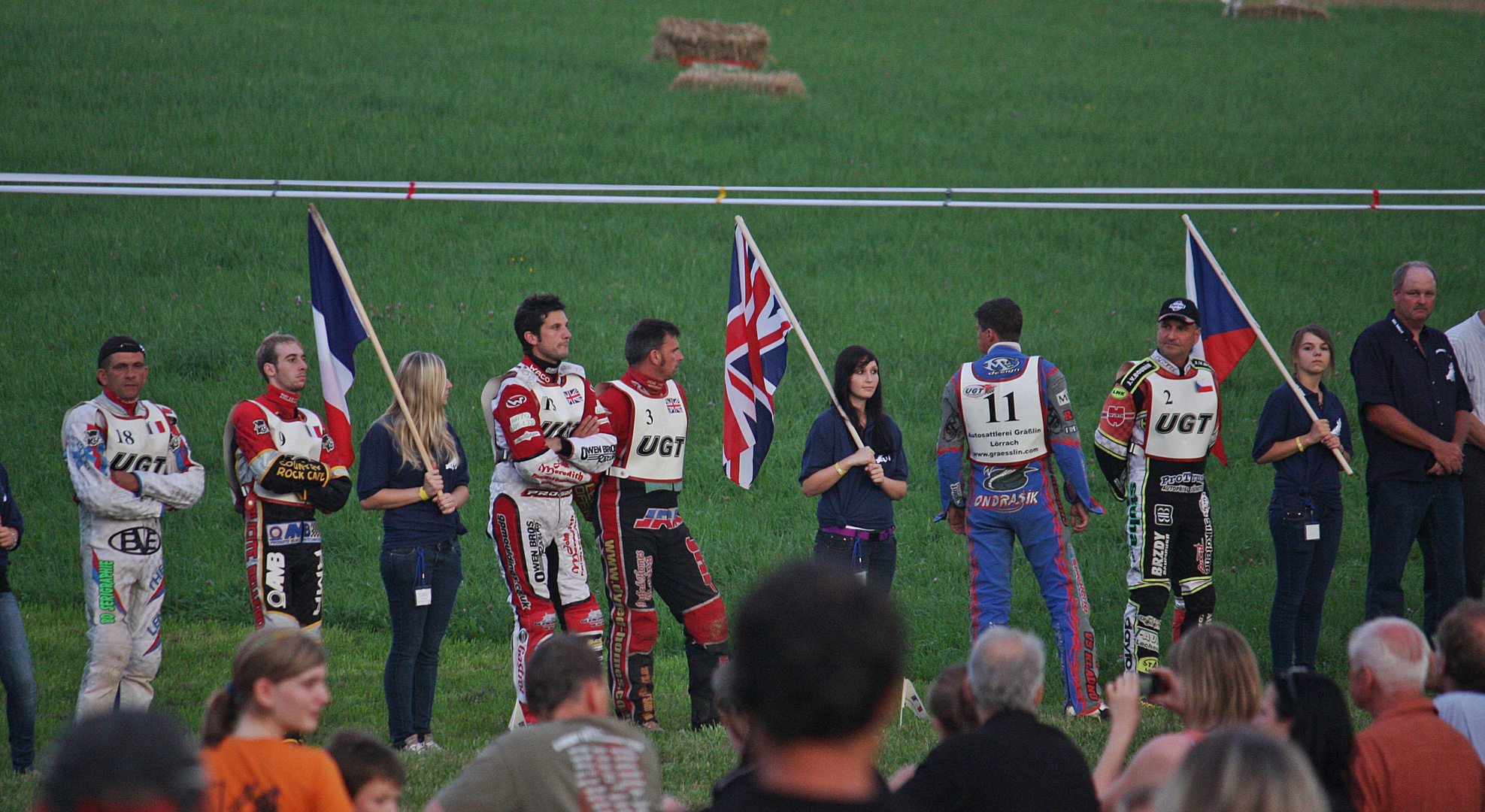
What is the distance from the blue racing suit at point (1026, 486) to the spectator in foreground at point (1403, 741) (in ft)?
11.5

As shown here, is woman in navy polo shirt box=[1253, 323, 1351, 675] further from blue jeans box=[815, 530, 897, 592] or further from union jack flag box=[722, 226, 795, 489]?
union jack flag box=[722, 226, 795, 489]

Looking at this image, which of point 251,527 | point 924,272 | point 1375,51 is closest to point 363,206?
point 924,272

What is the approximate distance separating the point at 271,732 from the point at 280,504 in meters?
3.50

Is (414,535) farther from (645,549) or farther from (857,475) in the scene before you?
(857,475)

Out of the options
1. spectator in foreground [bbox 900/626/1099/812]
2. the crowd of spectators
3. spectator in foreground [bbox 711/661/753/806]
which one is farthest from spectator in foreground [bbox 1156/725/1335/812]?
spectator in foreground [bbox 711/661/753/806]

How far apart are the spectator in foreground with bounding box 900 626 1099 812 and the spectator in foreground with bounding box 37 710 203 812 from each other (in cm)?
201

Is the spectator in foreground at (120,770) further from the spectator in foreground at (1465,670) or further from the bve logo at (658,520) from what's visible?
the bve logo at (658,520)

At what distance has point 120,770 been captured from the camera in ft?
7.47

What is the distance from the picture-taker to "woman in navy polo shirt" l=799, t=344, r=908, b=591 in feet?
25.5

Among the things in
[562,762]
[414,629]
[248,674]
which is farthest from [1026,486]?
[248,674]

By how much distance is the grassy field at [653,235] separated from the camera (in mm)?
11359

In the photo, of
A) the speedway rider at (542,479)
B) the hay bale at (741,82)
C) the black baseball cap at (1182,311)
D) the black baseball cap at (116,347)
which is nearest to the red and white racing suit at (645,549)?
the speedway rider at (542,479)

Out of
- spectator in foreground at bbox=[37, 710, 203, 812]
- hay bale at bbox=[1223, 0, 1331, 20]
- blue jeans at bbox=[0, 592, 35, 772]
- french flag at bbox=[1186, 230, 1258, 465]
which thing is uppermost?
hay bale at bbox=[1223, 0, 1331, 20]

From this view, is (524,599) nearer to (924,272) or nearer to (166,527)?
(166,527)
